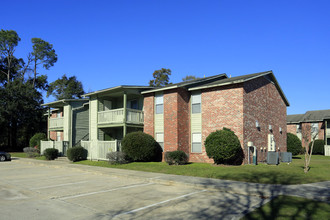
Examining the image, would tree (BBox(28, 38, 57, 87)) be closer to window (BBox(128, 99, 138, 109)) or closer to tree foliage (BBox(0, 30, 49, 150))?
tree foliage (BBox(0, 30, 49, 150))

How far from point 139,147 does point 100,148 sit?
4.17 metres

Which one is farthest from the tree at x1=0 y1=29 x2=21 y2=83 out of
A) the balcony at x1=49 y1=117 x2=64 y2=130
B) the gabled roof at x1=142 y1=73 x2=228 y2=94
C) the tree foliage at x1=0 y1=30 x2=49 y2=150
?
the gabled roof at x1=142 y1=73 x2=228 y2=94

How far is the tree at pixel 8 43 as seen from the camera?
5072 cm

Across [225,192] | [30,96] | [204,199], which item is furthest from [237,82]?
[30,96]

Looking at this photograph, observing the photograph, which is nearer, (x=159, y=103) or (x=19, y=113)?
(x=159, y=103)

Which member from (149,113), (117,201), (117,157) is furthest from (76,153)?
(117,201)

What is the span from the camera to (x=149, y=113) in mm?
22094

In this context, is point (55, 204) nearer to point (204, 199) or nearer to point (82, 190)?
point (82, 190)

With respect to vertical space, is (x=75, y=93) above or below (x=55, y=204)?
above

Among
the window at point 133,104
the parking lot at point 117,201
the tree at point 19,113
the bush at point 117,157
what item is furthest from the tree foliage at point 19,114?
the parking lot at point 117,201

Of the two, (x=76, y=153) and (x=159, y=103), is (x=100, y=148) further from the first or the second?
(x=159, y=103)

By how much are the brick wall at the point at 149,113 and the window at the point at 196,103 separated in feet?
10.4

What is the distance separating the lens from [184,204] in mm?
8008

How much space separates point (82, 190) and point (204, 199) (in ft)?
15.7
